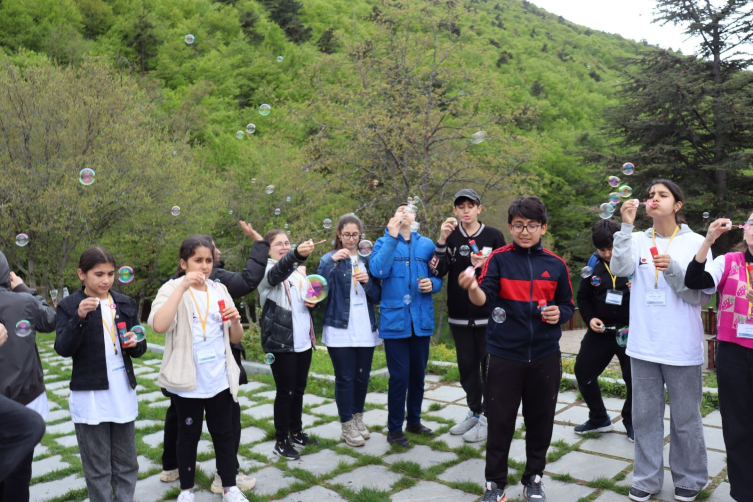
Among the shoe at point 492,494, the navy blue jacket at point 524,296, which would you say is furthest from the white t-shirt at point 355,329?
the shoe at point 492,494

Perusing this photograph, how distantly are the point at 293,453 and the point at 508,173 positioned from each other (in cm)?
1376

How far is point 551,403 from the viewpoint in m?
3.53

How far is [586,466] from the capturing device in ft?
13.6

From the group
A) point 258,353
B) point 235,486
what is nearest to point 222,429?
point 235,486

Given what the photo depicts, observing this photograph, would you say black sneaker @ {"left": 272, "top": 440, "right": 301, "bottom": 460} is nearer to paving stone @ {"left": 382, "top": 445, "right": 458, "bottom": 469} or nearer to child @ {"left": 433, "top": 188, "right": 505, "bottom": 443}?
paving stone @ {"left": 382, "top": 445, "right": 458, "bottom": 469}

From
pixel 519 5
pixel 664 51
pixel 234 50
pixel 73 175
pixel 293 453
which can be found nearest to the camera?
pixel 293 453

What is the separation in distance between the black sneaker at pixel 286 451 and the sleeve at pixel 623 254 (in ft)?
9.16

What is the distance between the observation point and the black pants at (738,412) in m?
3.18

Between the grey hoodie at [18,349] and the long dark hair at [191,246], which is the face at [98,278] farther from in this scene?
the long dark hair at [191,246]

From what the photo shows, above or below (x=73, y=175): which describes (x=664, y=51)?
above

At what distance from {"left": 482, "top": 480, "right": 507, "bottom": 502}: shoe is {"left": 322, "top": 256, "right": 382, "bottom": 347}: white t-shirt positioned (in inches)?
63.2

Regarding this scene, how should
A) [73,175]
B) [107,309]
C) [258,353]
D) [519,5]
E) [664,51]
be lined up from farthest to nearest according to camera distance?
[519,5] → [664,51] → [73,175] → [258,353] → [107,309]

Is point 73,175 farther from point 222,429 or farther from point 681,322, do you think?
point 681,322

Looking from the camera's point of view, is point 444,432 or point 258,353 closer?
point 444,432
